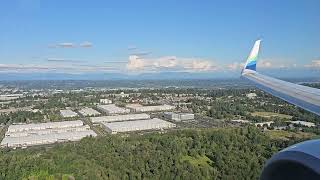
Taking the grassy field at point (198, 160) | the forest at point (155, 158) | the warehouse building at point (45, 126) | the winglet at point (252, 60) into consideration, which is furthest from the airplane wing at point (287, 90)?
the warehouse building at point (45, 126)

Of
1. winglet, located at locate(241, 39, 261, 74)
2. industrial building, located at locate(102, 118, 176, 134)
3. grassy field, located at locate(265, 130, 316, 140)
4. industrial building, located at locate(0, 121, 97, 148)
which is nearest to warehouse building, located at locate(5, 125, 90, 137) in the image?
industrial building, located at locate(0, 121, 97, 148)

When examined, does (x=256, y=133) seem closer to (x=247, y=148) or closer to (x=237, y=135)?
(x=237, y=135)

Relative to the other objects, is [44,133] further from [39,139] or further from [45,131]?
[39,139]

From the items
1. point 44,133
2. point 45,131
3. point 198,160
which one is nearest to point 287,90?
point 198,160

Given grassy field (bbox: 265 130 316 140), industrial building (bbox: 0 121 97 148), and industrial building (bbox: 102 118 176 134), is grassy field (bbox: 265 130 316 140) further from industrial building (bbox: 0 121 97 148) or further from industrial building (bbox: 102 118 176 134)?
industrial building (bbox: 0 121 97 148)

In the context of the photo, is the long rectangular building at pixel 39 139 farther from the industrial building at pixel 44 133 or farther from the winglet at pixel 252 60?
the winglet at pixel 252 60

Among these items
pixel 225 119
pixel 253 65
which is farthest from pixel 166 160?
pixel 225 119
